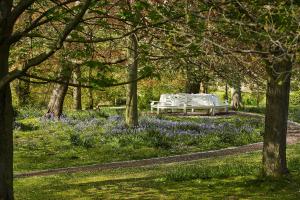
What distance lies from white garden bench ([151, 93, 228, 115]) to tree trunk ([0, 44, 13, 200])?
2462cm

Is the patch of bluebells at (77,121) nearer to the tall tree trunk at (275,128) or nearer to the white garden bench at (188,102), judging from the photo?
the white garden bench at (188,102)

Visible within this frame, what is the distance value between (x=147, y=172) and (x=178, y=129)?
340 inches

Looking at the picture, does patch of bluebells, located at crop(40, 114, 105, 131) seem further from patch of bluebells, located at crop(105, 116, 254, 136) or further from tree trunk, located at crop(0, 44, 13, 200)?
tree trunk, located at crop(0, 44, 13, 200)

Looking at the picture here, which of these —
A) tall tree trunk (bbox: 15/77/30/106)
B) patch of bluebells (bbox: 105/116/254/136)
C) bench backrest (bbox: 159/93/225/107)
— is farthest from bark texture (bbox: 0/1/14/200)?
tall tree trunk (bbox: 15/77/30/106)

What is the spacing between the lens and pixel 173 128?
22.0 m

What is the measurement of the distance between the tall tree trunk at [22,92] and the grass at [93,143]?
1401 cm

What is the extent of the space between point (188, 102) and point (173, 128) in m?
10.5

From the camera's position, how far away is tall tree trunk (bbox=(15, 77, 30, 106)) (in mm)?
36656

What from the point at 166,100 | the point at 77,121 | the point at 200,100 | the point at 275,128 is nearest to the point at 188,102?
the point at 200,100

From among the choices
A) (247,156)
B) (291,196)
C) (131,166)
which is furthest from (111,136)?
(291,196)

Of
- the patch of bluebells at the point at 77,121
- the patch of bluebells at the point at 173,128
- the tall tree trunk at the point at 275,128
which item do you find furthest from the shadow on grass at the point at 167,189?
the patch of bluebells at the point at 77,121

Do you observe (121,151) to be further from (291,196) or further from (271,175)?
(291,196)

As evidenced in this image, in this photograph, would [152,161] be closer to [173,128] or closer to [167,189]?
[167,189]

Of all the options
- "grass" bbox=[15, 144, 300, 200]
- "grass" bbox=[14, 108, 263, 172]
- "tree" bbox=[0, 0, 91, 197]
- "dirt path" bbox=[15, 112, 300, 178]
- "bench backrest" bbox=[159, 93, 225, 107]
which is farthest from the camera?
"bench backrest" bbox=[159, 93, 225, 107]
